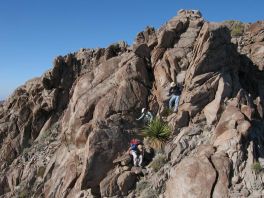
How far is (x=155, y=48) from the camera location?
27734 millimetres

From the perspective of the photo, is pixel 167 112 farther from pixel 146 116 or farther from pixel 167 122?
pixel 146 116

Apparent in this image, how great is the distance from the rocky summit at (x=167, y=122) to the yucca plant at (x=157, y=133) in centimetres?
30

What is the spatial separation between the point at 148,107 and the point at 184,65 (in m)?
3.65

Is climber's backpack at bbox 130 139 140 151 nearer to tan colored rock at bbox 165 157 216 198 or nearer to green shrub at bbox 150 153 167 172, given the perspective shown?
green shrub at bbox 150 153 167 172

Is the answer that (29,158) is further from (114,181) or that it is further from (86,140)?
(114,181)

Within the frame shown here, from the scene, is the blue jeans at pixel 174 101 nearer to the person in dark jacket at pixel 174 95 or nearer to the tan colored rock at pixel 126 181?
the person in dark jacket at pixel 174 95

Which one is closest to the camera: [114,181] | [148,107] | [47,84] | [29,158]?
[114,181]

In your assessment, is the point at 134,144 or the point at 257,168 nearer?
the point at 257,168

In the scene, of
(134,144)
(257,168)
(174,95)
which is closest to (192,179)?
(257,168)

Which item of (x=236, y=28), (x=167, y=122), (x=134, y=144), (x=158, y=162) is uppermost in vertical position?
(x=236, y=28)

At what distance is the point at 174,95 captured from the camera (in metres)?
24.4

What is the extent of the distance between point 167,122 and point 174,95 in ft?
5.59

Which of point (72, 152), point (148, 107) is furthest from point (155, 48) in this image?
point (72, 152)

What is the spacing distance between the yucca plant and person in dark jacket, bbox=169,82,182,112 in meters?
1.58
